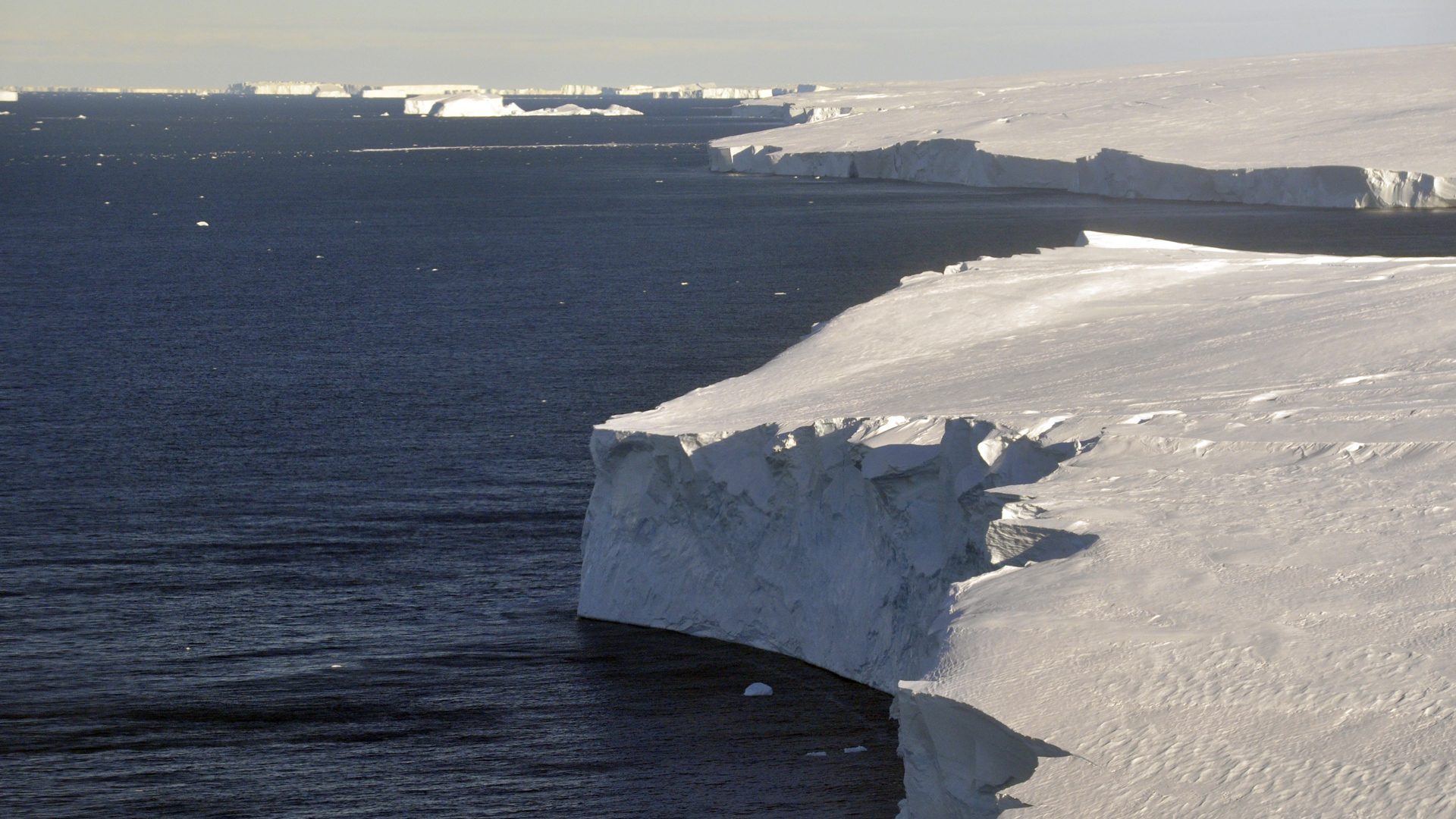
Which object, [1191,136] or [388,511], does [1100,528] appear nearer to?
[388,511]

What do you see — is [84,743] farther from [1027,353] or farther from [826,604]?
[1027,353]

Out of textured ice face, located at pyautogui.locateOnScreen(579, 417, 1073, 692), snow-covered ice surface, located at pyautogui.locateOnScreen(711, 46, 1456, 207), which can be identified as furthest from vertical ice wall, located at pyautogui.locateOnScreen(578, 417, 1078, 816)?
snow-covered ice surface, located at pyautogui.locateOnScreen(711, 46, 1456, 207)

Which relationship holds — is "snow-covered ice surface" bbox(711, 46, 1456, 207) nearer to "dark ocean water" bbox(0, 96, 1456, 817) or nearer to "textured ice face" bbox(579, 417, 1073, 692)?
"dark ocean water" bbox(0, 96, 1456, 817)

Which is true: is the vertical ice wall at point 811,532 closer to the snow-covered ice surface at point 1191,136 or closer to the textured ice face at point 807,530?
the textured ice face at point 807,530

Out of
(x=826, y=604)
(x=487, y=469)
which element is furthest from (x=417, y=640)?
(x=487, y=469)

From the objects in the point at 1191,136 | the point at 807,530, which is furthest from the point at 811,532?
the point at 1191,136
